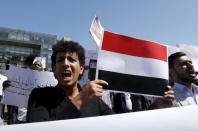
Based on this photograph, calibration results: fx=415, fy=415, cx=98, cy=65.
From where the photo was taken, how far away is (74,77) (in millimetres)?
3004

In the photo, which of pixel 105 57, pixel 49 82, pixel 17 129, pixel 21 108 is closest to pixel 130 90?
pixel 105 57

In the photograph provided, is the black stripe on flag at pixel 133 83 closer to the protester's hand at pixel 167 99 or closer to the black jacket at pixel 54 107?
the protester's hand at pixel 167 99

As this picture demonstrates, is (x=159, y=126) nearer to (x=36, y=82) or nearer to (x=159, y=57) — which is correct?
(x=159, y=57)

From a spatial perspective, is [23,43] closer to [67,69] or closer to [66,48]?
[66,48]

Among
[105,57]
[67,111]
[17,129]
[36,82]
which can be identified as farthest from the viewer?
[36,82]

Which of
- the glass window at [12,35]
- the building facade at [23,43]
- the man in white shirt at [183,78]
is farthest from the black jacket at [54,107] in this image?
the glass window at [12,35]

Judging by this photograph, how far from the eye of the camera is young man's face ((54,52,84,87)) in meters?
2.89

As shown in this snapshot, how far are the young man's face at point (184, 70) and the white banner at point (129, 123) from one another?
7.87ft

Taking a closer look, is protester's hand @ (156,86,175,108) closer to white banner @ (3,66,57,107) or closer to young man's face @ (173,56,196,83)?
young man's face @ (173,56,196,83)

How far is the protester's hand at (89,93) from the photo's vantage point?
262cm

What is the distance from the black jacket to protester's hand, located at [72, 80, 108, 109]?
0.16ft

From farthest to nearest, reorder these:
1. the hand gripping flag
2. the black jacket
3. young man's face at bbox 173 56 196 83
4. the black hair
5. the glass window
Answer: the glass window → young man's face at bbox 173 56 196 83 → the hand gripping flag → the black hair → the black jacket

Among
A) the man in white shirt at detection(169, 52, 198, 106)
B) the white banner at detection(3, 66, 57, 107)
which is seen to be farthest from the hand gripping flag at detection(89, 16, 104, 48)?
the white banner at detection(3, 66, 57, 107)

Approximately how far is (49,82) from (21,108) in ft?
2.38
